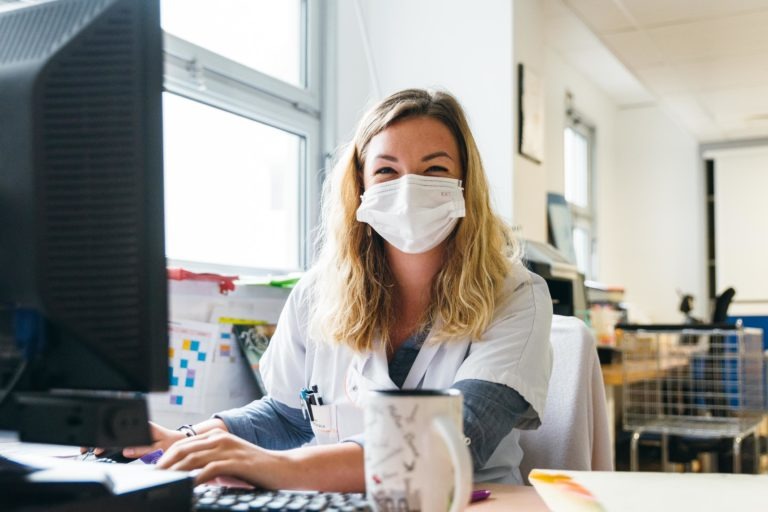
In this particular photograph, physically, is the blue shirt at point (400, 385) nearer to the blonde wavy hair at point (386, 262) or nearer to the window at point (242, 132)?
the blonde wavy hair at point (386, 262)

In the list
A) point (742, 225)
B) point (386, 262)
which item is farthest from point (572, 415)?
point (742, 225)

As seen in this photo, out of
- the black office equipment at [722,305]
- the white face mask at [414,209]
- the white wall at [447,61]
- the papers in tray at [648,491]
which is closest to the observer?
the papers in tray at [648,491]

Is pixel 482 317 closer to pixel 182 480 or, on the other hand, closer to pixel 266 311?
pixel 182 480

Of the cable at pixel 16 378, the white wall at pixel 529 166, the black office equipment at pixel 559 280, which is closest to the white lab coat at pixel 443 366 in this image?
the cable at pixel 16 378

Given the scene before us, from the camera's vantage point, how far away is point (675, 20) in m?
3.95

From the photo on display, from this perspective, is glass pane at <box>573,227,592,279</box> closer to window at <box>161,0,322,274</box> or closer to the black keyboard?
window at <box>161,0,322,274</box>

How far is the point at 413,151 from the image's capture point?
1.31 metres

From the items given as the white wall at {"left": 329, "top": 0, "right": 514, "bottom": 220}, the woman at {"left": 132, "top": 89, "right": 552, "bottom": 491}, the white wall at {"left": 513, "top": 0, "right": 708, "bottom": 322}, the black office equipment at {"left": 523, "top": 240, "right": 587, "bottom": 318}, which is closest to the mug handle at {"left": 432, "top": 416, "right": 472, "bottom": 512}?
the woman at {"left": 132, "top": 89, "right": 552, "bottom": 491}

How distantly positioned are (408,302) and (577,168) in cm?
481

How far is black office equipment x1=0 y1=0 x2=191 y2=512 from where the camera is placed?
2.03 ft

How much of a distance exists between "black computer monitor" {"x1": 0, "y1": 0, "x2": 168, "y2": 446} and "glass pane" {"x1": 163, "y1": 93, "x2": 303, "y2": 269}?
164 centimetres

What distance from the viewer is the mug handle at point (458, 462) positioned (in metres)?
0.59

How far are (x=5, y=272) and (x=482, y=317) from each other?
732 millimetres

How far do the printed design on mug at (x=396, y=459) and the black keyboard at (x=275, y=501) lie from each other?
0.04 m
